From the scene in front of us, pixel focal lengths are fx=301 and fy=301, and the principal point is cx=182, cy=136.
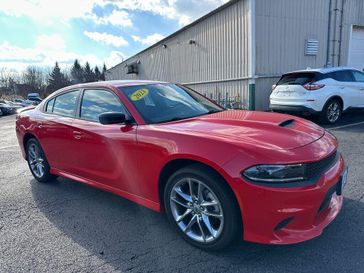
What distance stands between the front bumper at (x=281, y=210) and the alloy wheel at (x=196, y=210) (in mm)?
268

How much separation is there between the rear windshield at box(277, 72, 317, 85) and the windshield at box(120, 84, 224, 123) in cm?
522

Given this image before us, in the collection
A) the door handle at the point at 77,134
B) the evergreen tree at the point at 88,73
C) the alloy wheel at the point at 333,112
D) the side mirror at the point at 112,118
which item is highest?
the evergreen tree at the point at 88,73

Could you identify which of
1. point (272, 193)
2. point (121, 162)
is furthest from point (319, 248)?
point (121, 162)

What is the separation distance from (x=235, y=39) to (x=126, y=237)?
10773 millimetres

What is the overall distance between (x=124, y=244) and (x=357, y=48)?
48.0ft

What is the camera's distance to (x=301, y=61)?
12406 millimetres

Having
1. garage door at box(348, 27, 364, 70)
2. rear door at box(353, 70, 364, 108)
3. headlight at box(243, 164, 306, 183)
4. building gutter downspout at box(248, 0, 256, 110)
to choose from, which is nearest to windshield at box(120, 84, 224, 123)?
headlight at box(243, 164, 306, 183)

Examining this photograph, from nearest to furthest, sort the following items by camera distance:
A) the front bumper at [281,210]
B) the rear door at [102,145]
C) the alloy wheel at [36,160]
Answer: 1. the front bumper at [281,210]
2. the rear door at [102,145]
3. the alloy wheel at [36,160]

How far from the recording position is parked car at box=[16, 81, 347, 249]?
7.50 feet

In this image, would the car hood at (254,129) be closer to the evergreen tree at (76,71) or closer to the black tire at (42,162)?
the black tire at (42,162)

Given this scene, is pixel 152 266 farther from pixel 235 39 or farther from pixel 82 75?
Result: pixel 82 75

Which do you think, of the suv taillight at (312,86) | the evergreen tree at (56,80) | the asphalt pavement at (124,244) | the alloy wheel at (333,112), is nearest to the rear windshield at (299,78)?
the suv taillight at (312,86)

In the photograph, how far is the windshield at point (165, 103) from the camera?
3.27 meters

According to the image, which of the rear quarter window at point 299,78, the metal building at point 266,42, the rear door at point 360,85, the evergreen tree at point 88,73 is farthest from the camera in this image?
the evergreen tree at point 88,73
